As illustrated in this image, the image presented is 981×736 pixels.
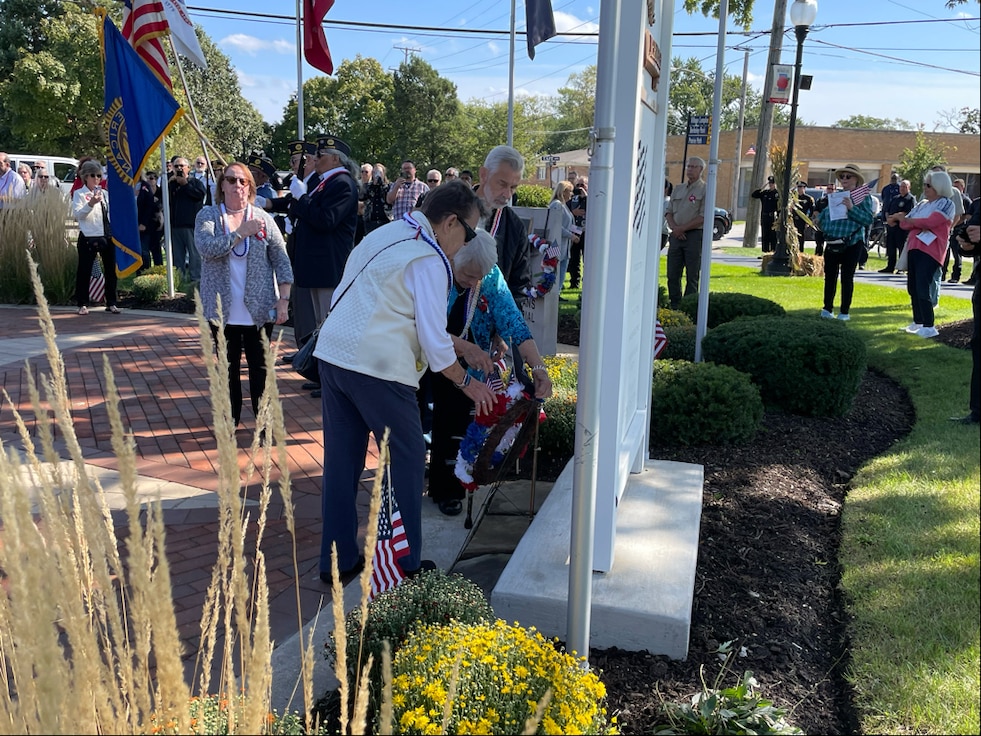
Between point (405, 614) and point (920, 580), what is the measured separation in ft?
6.20

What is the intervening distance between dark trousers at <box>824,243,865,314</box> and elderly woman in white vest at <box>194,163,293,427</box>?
22.1 feet

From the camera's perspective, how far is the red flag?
5.39 meters

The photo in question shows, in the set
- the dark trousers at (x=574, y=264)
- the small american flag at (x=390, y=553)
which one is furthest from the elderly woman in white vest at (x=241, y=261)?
the dark trousers at (x=574, y=264)

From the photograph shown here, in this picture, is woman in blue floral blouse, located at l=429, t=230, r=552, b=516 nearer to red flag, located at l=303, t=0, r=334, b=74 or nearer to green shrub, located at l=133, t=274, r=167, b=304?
red flag, located at l=303, t=0, r=334, b=74

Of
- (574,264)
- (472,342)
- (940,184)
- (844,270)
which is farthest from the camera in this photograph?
(574,264)

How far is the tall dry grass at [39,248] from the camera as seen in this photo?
1123 centimetres

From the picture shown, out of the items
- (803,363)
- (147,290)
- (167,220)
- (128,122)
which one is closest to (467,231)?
(128,122)

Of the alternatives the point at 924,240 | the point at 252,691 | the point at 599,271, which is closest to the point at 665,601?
the point at 599,271

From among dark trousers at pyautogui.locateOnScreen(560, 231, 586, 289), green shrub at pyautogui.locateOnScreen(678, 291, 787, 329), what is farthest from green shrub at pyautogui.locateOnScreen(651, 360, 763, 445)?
Answer: dark trousers at pyautogui.locateOnScreen(560, 231, 586, 289)

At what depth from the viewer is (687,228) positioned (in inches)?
380

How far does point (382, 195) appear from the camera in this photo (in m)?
13.2

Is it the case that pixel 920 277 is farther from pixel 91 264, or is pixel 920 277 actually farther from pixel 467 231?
pixel 91 264

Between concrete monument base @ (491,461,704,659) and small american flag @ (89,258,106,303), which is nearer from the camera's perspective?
concrete monument base @ (491,461,704,659)

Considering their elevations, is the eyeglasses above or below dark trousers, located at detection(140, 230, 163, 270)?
above
